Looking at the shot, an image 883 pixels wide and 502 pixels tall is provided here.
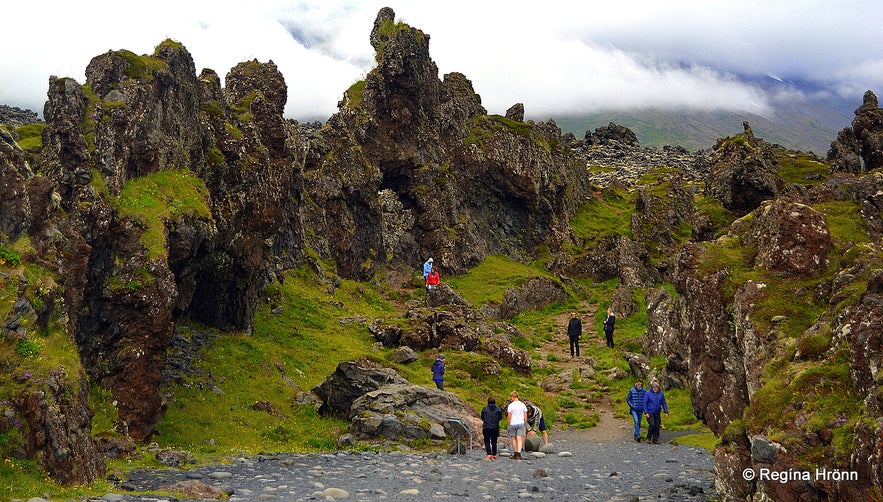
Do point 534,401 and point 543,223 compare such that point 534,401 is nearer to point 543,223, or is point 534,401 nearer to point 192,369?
point 192,369

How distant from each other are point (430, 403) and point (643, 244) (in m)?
67.2

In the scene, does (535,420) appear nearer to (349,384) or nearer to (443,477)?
(349,384)

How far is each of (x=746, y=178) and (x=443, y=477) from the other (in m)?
51.5

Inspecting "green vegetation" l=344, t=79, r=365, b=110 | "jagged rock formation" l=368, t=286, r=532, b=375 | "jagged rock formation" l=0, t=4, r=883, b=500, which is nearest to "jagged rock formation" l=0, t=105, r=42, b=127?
"green vegetation" l=344, t=79, r=365, b=110

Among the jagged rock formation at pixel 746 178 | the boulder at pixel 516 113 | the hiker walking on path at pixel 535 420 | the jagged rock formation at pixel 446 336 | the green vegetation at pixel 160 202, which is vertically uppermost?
the boulder at pixel 516 113

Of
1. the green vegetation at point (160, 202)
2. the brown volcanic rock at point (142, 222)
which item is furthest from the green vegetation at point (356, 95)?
the green vegetation at point (160, 202)

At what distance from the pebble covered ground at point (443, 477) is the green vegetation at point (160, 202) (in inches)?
454

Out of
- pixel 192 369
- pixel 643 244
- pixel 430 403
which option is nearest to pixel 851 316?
pixel 430 403

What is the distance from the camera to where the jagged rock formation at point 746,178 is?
60188 mm

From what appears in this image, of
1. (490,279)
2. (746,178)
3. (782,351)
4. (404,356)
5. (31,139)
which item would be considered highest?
(746,178)

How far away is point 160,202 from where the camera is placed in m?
31.0

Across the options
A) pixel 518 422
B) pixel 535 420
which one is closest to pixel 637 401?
pixel 535 420

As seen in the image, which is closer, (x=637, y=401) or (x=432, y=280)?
(x=637, y=401)

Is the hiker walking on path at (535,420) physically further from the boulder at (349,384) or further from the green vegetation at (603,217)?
the green vegetation at (603,217)
